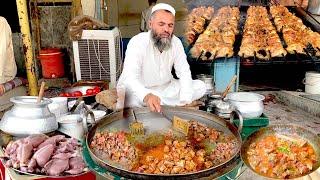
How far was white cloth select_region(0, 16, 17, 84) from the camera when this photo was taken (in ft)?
21.2

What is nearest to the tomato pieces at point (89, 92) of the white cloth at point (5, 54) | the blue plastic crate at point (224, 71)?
the white cloth at point (5, 54)

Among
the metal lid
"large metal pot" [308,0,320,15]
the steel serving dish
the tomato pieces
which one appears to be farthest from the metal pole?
"large metal pot" [308,0,320,15]

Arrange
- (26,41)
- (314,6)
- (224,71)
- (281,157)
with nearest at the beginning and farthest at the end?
(281,157)
(26,41)
(224,71)
(314,6)

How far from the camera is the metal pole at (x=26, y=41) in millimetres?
5074

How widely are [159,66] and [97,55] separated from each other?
6.50 ft

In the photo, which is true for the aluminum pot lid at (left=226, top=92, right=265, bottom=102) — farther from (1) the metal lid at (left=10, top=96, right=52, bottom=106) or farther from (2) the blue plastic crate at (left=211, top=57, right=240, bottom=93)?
(2) the blue plastic crate at (left=211, top=57, right=240, bottom=93)

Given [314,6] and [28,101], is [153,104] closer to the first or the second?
[28,101]

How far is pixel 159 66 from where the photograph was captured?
5.81 metres

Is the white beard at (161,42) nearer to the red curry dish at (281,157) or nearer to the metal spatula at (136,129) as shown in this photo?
the metal spatula at (136,129)

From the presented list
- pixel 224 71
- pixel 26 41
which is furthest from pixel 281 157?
pixel 224 71

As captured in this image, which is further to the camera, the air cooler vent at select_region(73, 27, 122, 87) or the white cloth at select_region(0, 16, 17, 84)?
the air cooler vent at select_region(73, 27, 122, 87)

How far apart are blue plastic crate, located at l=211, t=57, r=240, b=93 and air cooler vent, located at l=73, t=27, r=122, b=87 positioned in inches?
79.5

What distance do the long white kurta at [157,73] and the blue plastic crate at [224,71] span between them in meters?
1.04

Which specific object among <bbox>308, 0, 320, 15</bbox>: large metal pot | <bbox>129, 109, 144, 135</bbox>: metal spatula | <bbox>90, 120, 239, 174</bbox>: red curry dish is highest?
<bbox>308, 0, 320, 15</bbox>: large metal pot
